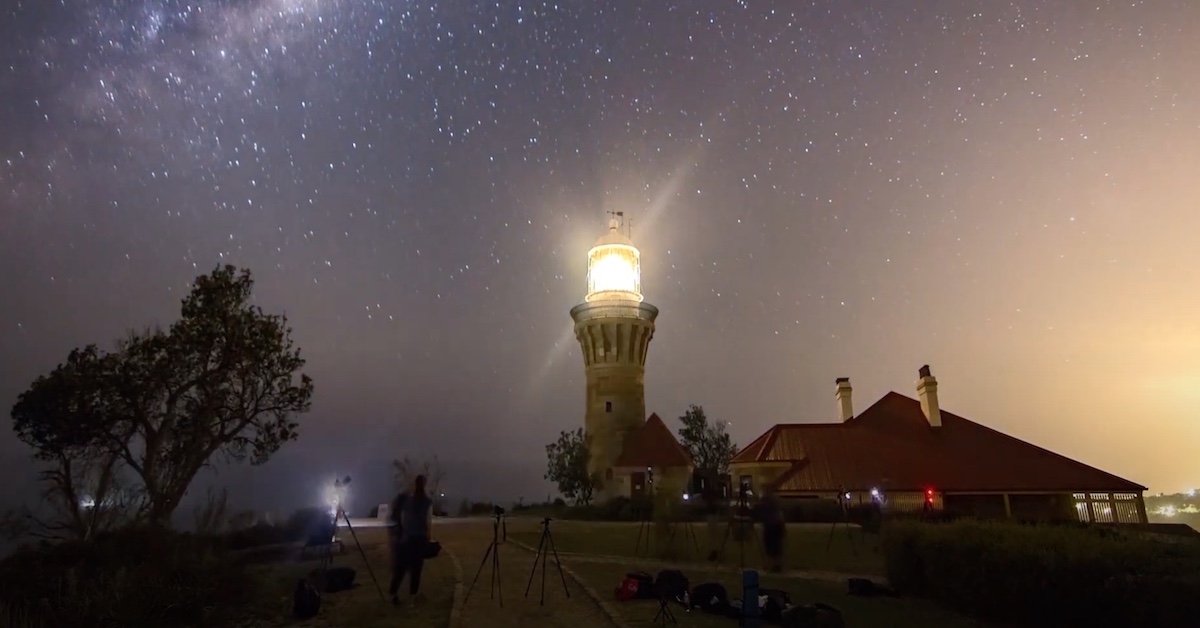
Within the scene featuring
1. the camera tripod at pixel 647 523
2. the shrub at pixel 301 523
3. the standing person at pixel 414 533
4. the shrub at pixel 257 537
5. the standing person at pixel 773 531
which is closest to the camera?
the standing person at pixel 414 533

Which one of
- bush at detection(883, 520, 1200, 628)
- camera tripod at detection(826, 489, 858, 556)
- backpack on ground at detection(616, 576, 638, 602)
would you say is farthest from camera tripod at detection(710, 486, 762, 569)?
backpack on ground at detection(616, 576, 638, 602)

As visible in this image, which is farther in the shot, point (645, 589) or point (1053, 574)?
point (645, 589)

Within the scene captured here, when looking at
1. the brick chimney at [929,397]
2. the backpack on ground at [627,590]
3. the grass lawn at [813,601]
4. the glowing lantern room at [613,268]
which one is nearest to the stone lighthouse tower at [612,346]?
the glowing lantern room at [613,268]

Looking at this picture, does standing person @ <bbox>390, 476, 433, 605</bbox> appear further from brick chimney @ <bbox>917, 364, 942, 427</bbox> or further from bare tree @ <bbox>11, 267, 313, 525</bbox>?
brick chimney @ <bbox>917, 364, 942, 427</bbox>

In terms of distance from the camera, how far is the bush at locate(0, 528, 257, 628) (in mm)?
12734

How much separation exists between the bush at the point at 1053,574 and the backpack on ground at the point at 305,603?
11889mm

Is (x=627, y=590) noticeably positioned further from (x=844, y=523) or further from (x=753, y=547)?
(x=844, y=523)

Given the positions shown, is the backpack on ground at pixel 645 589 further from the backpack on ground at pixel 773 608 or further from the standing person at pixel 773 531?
the standing person at pixel 773 531

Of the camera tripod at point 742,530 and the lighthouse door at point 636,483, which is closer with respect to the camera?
the camera tripod at point 742,530

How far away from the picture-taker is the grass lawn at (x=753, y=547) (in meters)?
20.7

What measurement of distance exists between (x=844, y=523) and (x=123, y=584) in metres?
24.5

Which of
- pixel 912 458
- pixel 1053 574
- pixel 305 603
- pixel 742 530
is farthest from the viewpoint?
pixel 912 458

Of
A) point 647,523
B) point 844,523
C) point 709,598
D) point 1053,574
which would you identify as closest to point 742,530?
point 709,598

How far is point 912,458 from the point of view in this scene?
36.6 metres
